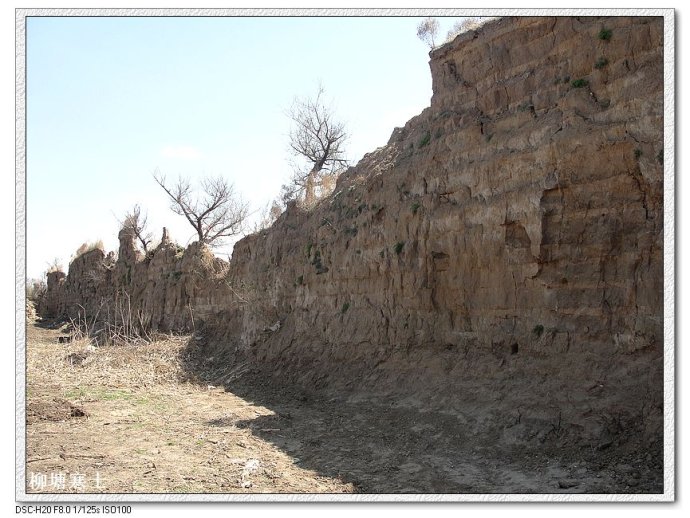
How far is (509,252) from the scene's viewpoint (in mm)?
9750

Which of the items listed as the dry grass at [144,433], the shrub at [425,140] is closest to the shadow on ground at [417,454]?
the dry grass at [144,433]

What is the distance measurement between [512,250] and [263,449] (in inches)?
201

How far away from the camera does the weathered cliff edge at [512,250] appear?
26.1 feet

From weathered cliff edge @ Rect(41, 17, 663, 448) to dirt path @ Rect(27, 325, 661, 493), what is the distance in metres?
0.61

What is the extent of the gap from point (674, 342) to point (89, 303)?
30459 mm

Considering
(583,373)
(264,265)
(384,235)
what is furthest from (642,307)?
(264,265)

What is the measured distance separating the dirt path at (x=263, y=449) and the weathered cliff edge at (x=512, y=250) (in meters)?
0.61

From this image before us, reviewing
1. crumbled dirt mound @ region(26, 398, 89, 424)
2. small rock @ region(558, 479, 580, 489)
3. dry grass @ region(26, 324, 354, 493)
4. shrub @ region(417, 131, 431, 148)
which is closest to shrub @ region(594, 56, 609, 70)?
shrub @ region(417, 131, 431, 148)

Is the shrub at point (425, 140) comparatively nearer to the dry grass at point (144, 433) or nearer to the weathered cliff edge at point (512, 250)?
the weathered cliff edge at point (512, 250)

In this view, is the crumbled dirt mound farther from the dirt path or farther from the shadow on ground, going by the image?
the shadow on ground

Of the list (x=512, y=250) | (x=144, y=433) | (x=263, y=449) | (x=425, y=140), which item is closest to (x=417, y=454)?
(x=263, y=449)

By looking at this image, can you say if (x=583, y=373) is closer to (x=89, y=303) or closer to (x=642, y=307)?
(x=642, y=307)

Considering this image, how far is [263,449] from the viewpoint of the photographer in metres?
8.83

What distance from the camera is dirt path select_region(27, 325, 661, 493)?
271 inches
